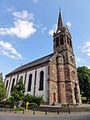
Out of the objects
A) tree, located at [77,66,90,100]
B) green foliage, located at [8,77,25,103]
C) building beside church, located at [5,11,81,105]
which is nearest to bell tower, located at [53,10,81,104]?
building beside church, located at [5,11,81,105]

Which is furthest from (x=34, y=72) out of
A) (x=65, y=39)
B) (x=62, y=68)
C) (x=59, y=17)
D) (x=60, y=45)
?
(x=59, y=17)

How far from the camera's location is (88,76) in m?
37.7

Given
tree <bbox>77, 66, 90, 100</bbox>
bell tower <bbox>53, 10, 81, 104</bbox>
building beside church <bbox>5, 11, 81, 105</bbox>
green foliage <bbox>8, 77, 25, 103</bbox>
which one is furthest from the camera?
tree <bbox>77, 66, 90, 100</bbox>

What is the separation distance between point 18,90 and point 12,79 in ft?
53.9

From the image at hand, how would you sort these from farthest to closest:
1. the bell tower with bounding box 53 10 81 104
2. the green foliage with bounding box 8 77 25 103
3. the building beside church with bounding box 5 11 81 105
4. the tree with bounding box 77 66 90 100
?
the tree with bounding box 77 66 90 100, the bell tower with bounding box 53 10 81 104, the building beside church with bounding box 5 11 81 105, the green foliage with bounding box 8 77 25 103

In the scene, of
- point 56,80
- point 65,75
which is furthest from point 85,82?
point 56,80

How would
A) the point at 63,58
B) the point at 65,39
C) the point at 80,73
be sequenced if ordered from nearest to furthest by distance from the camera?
the point at 63,58
the point at 65,39
the point at 80,73

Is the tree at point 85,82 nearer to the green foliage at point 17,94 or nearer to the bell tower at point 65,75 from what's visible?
the bell tower at point 65,75

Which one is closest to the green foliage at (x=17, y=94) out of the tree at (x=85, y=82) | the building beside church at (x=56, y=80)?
the building beside church at (x=56, y=80)

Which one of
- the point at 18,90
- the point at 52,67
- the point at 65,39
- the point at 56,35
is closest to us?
the point at 18,90

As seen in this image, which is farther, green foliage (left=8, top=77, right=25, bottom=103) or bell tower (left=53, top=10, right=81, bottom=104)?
bell tower (left=53, top=10, right=81, bottom=104)

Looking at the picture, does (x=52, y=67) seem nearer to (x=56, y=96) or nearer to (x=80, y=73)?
(x=56, y=96)

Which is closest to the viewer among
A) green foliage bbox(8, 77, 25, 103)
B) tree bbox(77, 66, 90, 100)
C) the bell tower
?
green foliage bbox(8, 77, 25, 103)

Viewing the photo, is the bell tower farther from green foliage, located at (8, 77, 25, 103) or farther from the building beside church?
green foliage, located at (8, 77, 25, 103)
